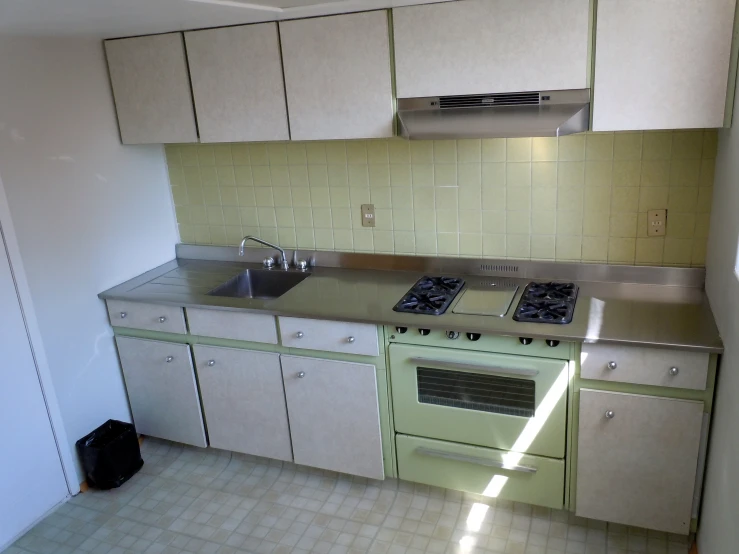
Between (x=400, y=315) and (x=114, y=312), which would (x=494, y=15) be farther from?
(x=114, y=312)

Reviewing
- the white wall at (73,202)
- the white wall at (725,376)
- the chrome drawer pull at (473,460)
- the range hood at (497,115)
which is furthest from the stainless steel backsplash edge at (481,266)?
the chrome drawer pull at (473,460)

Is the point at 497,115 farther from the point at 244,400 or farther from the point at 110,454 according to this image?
the point at 110,454

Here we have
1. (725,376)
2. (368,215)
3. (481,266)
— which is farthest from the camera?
(368,215)

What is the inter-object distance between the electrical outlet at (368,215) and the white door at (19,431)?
1.54 metres

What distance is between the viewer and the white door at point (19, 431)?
2.46 metres

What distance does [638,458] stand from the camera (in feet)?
7.02

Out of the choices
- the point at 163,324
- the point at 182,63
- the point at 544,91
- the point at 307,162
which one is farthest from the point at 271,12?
the point at 163,324

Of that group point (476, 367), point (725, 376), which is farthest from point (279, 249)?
point (725, 376)

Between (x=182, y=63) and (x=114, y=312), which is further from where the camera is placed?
(x=114, y=312)

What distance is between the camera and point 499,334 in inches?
84.9

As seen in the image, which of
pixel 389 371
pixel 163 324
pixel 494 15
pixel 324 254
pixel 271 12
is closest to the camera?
pixel 494 15

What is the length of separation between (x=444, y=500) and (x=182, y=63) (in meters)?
2.22

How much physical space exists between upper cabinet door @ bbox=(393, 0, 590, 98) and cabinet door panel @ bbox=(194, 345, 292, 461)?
134cm

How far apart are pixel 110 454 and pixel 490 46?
2.39 meters
